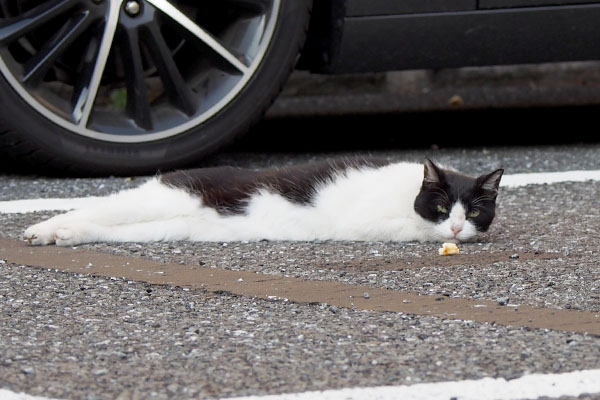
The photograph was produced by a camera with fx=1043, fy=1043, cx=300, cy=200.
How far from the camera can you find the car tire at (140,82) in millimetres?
4770

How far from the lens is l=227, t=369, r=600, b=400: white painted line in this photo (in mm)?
2354

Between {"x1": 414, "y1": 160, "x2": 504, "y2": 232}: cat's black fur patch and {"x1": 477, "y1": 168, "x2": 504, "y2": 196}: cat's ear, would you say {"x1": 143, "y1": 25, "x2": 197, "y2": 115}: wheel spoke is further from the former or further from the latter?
{"x1": 477, "y1": 168, "x2": 504, "y2": 196}: cat's ear

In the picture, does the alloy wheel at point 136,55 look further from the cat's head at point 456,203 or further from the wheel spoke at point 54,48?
the cat's head at point 456,203

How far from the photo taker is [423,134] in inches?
262

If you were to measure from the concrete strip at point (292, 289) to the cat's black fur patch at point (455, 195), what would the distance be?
3.02ft

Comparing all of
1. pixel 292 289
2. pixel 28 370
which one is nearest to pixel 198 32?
pixel 292 289

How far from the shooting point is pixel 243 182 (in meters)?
4.26

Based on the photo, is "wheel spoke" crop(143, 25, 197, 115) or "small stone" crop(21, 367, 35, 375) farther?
"wheel spoke" crop(143, 25, 197, 115)

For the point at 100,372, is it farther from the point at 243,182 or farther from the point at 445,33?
the point at 445,33

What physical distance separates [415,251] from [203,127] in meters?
1.52

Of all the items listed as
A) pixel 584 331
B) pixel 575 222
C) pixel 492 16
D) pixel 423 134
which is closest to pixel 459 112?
pixel 423 134

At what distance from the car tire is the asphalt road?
55cm

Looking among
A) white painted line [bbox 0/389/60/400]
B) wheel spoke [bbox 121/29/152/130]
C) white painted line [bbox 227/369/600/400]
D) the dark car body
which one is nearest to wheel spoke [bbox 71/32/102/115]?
wheel spoke [bbox 121/29/152/130]

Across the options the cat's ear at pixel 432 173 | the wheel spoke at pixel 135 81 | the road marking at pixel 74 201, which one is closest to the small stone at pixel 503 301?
the cat's ear at pixel 432 173
